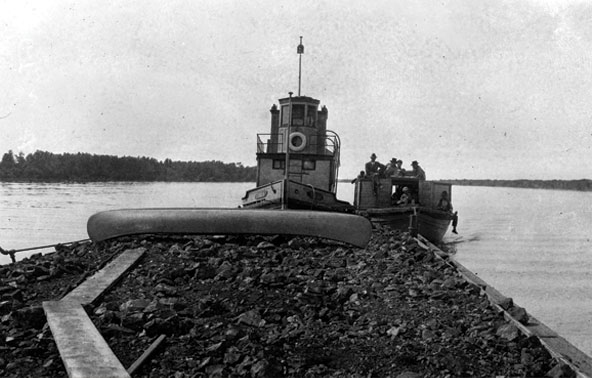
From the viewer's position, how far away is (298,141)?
61.5 feet

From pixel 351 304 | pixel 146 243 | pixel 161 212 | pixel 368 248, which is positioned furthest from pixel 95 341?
pixel 368 248

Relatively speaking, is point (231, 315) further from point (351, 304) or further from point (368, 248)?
point (368, 248)

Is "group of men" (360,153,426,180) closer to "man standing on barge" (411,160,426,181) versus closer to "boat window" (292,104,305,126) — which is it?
Answer: "man standing on barge" (411,160,426,181)

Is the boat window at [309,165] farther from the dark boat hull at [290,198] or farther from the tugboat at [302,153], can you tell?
the dark boat hull at [290,198]

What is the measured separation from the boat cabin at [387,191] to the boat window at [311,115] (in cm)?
282

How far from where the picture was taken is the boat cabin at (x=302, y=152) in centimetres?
1828

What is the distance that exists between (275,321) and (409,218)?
12.9 metres

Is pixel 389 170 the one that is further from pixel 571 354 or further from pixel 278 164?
pixel 571 354

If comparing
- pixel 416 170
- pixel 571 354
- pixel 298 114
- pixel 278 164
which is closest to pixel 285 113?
pixel 298 114

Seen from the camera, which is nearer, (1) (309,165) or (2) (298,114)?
(1) (309,165)

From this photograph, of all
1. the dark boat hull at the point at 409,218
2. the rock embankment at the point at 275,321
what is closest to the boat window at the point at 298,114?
the dark boat hull at the point at 409,218

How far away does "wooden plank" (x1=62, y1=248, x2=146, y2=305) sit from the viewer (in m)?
5.66

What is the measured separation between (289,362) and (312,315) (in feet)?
3.67

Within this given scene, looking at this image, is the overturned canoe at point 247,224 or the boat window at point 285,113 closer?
the overturned canoe at point 247,224
